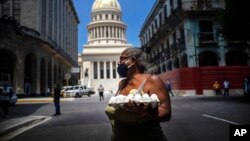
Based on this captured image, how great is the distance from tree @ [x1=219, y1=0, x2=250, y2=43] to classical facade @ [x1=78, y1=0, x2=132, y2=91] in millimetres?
74828

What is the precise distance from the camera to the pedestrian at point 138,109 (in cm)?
233

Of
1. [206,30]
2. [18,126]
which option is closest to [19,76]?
[206,30]

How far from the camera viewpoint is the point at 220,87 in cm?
3108

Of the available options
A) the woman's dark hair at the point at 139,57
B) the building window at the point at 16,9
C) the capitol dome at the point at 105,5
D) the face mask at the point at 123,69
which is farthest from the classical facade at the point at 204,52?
the capitol dome at the point at 105,5

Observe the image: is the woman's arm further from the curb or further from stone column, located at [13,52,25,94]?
stone column, located at [13,52,25,94]

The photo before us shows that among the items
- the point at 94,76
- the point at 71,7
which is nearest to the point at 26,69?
the point at 71,7

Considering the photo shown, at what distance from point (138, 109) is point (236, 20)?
19910 millimetres

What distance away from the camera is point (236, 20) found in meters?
20.3

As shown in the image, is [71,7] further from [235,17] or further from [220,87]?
[235,17]

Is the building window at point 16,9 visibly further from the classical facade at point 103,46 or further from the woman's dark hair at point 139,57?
the classical facade at point 103,46

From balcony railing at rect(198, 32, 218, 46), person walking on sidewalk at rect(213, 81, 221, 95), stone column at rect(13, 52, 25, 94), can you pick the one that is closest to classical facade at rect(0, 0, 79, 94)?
stone column at rect(13, 52, 25, 94)

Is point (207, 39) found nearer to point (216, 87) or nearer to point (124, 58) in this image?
point (216, 87)

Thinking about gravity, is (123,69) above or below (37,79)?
below

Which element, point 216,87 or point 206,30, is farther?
point 206,30
